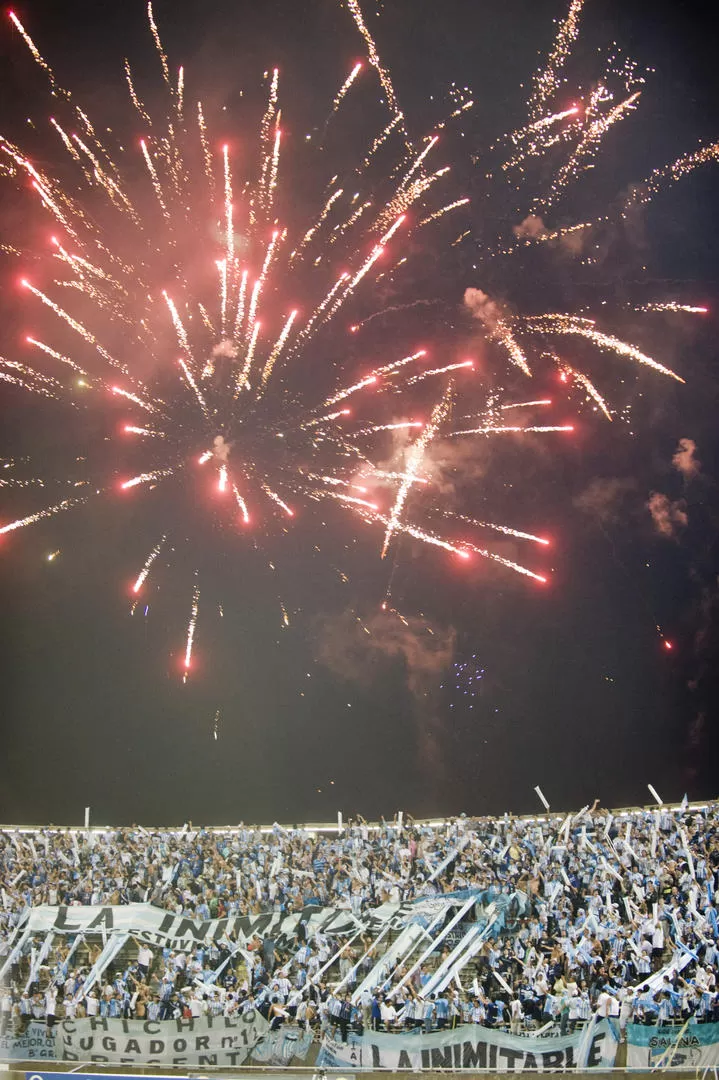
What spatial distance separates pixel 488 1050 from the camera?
32.4 ft

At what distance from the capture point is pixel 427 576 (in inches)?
741

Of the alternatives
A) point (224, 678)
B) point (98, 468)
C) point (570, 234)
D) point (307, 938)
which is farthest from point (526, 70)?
point (307, 938)

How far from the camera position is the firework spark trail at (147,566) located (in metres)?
19.0

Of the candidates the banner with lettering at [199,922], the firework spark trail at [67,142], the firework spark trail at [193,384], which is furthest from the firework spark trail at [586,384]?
the firework spark trail at [67,142]

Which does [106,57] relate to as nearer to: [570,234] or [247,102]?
[247,102]

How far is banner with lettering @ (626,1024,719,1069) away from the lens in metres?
9.45

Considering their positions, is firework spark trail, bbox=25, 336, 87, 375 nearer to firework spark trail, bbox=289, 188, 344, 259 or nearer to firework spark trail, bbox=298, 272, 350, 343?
firework spark trail, bbox=298, 272, 350, 343

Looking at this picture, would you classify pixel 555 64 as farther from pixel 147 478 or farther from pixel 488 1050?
pixel 488 1050

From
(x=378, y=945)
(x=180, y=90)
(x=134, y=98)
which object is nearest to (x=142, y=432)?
(x=134, y=98)


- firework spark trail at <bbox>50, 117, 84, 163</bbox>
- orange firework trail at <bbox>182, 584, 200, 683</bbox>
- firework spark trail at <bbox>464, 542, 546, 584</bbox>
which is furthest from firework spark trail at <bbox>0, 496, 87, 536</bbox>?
firework spark trail at <bbox>464, 542, 546, 584</bbox>

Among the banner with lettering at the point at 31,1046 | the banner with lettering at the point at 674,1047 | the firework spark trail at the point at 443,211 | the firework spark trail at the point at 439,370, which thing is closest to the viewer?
the banner with lettering at the point at 674,1047

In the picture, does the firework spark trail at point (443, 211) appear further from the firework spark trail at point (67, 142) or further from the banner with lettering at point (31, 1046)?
the banner with lettering at point (31, 1046)

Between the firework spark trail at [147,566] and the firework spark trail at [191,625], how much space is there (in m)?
0.93

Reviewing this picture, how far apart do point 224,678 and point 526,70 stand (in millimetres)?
13139
